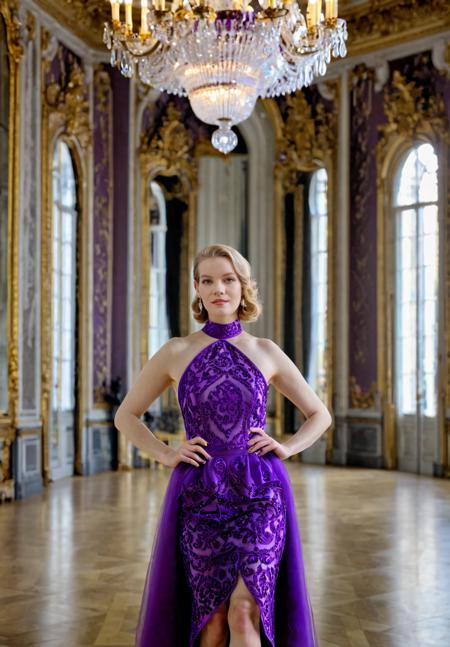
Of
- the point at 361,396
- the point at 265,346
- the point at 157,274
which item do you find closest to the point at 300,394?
the point at 265,346

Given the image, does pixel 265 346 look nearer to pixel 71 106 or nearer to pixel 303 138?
pixel 71 106

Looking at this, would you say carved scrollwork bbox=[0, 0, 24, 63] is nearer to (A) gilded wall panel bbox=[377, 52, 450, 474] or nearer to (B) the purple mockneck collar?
(A) gilded wall panel bbox=[377, 52, 450, 474]

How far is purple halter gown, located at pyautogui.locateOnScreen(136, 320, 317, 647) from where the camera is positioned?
2.16 metres

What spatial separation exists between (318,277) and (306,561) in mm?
5782

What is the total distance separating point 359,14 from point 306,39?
A: 3481 mm

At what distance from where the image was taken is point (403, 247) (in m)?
9.68

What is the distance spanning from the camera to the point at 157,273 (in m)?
10.3

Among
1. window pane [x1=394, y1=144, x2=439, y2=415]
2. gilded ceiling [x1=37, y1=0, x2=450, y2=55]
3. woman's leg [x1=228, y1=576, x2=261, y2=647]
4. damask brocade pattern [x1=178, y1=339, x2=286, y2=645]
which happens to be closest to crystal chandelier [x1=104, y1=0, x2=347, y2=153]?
gilded ceiling [x1=37, y1=0, x2=450, y2=55]

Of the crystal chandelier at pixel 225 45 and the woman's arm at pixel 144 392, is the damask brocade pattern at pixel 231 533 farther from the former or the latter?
the crystal chandelier at pixel 225 45

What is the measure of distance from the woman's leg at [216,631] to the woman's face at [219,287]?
2.48 feet

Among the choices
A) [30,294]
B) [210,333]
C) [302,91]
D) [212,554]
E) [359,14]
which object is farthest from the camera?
[302,91]

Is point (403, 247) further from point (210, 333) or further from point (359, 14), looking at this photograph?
point (210, 333)

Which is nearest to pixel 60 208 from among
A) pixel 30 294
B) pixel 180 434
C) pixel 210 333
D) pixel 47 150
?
pixel 47 150

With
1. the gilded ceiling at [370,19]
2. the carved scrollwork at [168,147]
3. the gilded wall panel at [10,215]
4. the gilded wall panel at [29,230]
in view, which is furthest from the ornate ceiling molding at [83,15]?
the carved scrollwork at [168,147]
